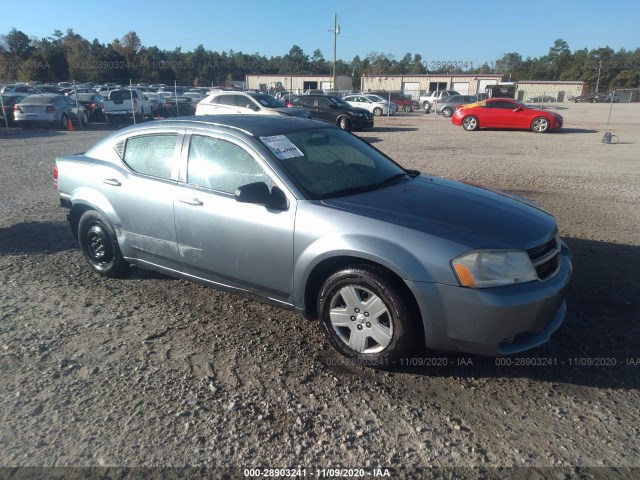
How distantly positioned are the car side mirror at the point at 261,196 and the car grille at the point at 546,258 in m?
1.72

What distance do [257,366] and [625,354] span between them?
2.66 meters

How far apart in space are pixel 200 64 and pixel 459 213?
319 ft

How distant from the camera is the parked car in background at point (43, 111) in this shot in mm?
20578

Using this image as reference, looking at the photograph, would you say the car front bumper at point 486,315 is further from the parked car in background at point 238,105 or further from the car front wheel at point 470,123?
the car front wheel at point 470,123

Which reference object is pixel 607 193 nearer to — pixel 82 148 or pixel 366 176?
pixel 366 176

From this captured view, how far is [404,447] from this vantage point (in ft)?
8.67

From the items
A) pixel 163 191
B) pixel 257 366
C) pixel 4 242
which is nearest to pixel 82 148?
pixel 4 242

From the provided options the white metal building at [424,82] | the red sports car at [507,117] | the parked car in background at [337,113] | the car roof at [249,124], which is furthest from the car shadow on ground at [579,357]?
the white metal building at [424,82]

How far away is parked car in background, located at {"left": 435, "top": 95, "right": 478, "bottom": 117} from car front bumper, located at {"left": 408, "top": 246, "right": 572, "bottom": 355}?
35358mm

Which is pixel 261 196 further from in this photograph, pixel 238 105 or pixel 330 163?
pixel 238 105

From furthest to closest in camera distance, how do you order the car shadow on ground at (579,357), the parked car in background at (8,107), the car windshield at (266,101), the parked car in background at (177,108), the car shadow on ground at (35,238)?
the parked car in background at (177,108) → the parked car in background at (8,107) → the car windshield at (266,101) → the car shadow on ground at (35,238) → the car shadow on ground at (579,357)

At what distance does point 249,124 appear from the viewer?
166 inches

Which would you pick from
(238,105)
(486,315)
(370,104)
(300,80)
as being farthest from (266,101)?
(300,80)

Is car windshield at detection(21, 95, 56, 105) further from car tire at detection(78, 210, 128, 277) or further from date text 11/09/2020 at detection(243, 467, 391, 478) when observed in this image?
date text 11/09/2020 at detection(243, 467, 391, 478)
